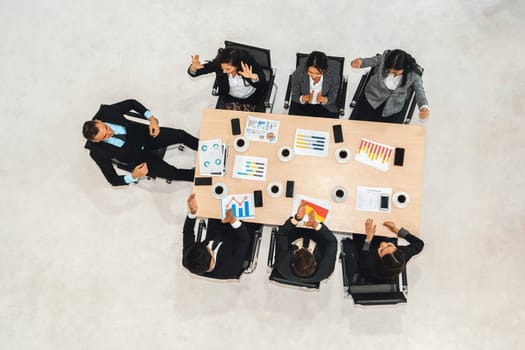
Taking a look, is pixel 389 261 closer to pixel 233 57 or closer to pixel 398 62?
pixel 398 62

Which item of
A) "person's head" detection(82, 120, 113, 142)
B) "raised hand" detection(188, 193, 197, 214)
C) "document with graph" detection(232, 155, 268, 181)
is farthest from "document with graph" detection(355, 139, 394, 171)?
"person's head" detection(82, 120, 113, 142)

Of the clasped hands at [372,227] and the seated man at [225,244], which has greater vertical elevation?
the clasped hands at [372,227]

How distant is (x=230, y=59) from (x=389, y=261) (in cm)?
197

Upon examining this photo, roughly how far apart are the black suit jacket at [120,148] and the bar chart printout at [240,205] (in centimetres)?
92

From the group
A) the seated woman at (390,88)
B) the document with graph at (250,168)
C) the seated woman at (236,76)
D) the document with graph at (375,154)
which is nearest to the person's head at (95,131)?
the seated woman at (236,76)

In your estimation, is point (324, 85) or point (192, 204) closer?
point (192, 204)

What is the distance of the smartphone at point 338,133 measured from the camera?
9.56 feet

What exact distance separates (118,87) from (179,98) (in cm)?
73

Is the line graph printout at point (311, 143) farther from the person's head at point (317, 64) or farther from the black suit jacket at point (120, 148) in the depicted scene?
the black suit jacket at point (120, 148)

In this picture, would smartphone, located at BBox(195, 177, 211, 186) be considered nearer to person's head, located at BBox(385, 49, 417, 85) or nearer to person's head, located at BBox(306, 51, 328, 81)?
person's head, located at BBox(306, 51, 328, 81)

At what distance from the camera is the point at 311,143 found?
295 centimetres

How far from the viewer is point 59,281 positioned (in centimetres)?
357

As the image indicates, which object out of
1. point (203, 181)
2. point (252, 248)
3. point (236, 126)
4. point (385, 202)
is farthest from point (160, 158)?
point (385, 202)

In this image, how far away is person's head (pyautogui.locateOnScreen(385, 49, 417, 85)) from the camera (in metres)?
2.72
